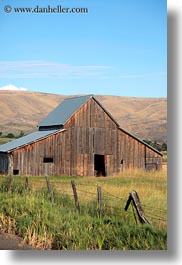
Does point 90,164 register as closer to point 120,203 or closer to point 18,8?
point 120,203

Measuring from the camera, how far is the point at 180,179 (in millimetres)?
7043

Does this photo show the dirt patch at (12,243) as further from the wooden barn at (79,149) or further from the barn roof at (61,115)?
Result: the wooden barn at (79,149)

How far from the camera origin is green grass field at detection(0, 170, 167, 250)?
7090mm

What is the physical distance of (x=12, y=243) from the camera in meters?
7.46

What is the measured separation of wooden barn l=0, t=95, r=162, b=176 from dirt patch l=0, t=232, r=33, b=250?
24.7ft

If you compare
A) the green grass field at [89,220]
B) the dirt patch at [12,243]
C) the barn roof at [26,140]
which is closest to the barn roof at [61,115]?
the barn roof at [26,140]

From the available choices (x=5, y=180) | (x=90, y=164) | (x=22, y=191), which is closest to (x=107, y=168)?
(x=90, y=164)

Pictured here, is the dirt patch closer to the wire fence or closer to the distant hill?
the wire fence

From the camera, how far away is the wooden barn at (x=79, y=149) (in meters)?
15.5

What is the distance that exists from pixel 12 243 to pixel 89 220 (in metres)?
1.08

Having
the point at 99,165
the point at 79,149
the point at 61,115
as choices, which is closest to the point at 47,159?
the point at 79,149

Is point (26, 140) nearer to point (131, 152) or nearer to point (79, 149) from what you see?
point (79, 149)

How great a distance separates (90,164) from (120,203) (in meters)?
8.49

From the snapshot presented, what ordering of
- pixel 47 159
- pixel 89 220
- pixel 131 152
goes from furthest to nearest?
pixel 47 159, pixel 131 152, pixel 89 220
